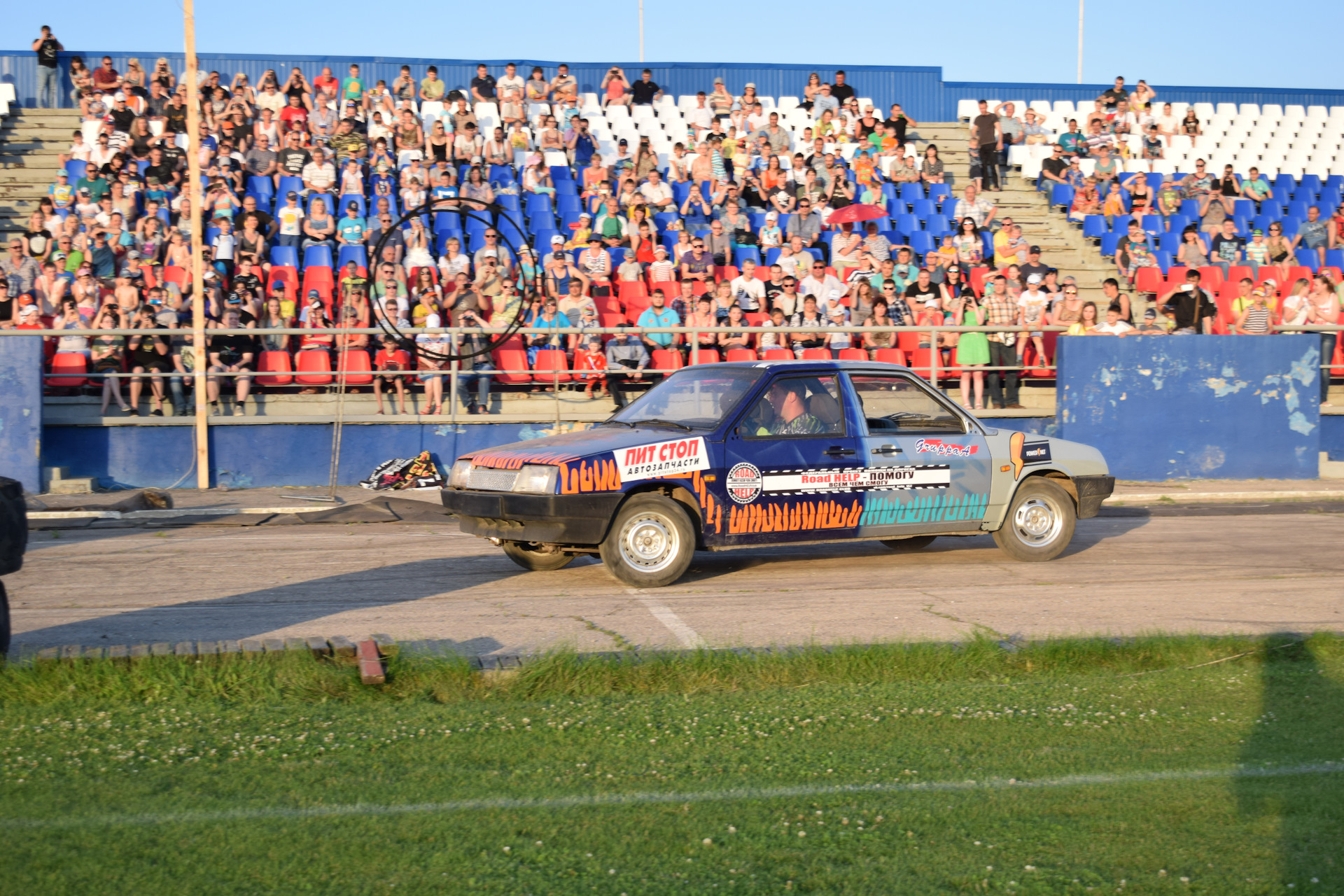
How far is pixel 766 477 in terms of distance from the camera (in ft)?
30.1

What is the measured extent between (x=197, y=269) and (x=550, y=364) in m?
4.47

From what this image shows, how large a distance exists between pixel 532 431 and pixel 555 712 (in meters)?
10.6

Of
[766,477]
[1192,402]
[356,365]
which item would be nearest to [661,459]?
[766,477]

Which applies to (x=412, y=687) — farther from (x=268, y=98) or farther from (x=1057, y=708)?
(x=268, y=98)

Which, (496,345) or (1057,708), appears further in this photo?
(496,345)

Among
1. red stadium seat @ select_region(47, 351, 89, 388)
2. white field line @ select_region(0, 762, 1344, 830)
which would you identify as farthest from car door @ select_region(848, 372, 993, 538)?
red stadium seat @ select_region(47, 351, 89, 388)

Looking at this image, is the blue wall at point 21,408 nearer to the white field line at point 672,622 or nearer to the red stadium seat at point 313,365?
the red stadium seat at point 313,365

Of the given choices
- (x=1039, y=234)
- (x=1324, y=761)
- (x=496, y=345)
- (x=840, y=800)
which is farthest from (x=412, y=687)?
(x=1039, y=234)

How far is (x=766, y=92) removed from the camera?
93.0 feet

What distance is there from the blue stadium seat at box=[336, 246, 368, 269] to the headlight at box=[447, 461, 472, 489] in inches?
390

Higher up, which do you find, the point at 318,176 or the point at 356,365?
the point at 318,176

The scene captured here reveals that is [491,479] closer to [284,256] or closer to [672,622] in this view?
[672,622]

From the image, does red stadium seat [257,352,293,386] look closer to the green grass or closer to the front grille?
the front grille

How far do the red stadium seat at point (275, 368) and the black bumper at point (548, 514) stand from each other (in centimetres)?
814
